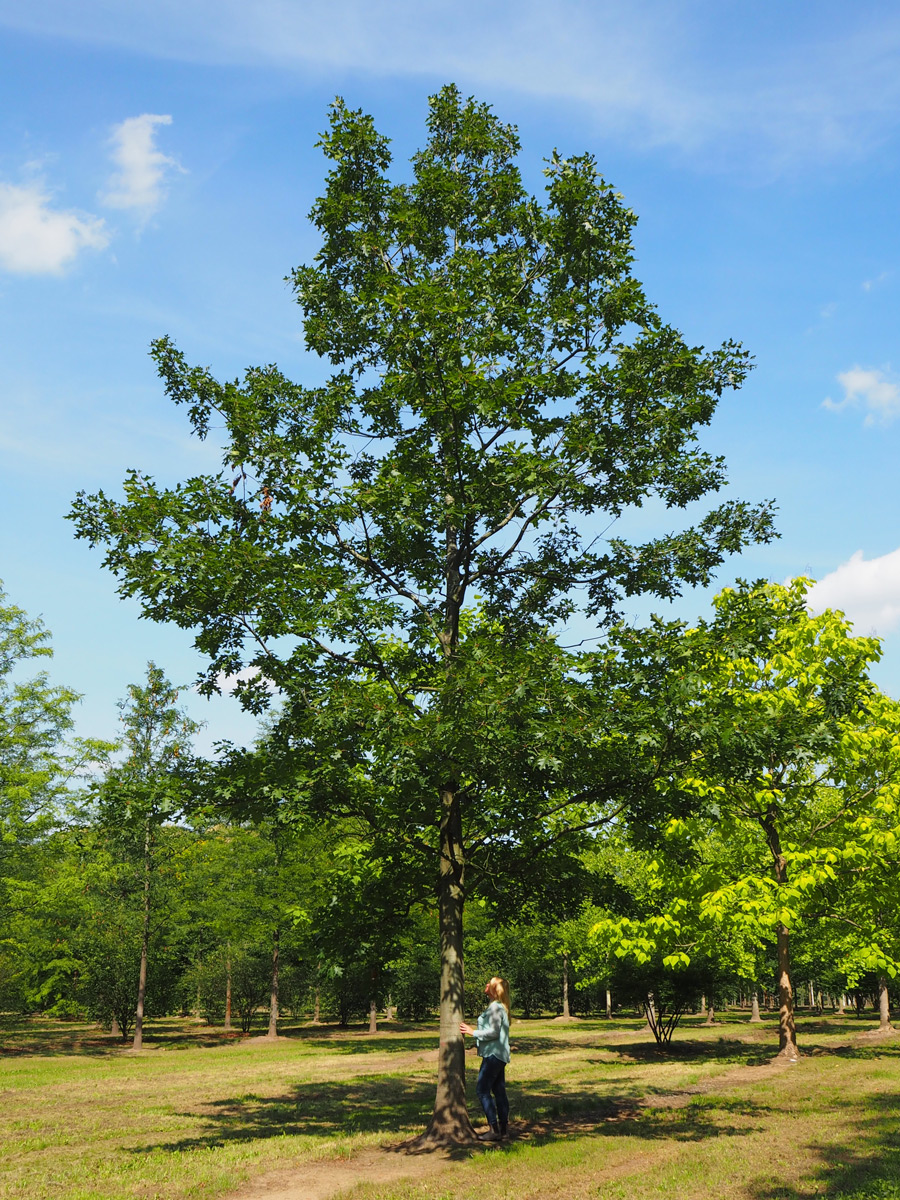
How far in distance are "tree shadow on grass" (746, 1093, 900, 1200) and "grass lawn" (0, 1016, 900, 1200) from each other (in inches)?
1.1

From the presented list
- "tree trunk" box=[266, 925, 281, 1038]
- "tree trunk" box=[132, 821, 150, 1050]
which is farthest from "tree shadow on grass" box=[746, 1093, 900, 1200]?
"tree trunk" box=[266, 925, 281, 1038]

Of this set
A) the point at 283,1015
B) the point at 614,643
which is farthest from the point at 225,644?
the point at 283,1015

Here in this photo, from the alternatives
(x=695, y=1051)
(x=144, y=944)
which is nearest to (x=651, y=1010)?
(x=695, y=1051)

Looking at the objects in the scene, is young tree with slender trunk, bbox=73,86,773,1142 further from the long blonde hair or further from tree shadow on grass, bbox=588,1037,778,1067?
tree shadow on grass, bbox=588,1037,778,1067

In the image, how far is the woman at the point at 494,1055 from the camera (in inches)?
401

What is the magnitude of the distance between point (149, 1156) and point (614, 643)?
27.9 ft

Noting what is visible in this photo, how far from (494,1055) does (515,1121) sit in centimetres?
258

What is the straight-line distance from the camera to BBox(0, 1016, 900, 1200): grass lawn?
797cm

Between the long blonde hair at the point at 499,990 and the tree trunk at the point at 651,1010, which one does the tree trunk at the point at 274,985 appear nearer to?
the tree trunk at the point at 651,1010

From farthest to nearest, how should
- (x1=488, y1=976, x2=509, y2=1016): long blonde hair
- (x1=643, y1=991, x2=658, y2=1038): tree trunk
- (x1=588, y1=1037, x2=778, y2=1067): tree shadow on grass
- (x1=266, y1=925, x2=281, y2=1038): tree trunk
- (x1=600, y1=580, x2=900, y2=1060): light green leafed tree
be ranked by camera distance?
(x1=266, y1=925, x2=281, y2=1038): tree trunk < (x1=643, y1=991, x2=658, y2=1038): tree trunk < (x1=588, y1=1037, x2=778, y2=1067): tree shadow on grass < (x1=600, y1=580, x2=900, y2=1060): light green leafed tree < (x1=488, y1=976, x2=509, y2=1016): long blonde hair

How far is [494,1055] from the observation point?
1017 centimetres

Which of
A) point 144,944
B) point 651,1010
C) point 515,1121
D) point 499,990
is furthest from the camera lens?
point 144,944

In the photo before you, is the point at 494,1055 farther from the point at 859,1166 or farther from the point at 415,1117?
the point at 859,1166

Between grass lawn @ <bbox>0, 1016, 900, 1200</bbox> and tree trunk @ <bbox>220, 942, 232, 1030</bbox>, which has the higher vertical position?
grass lawn @ <bbox>0, 1016, 900, 1200</bbox>
